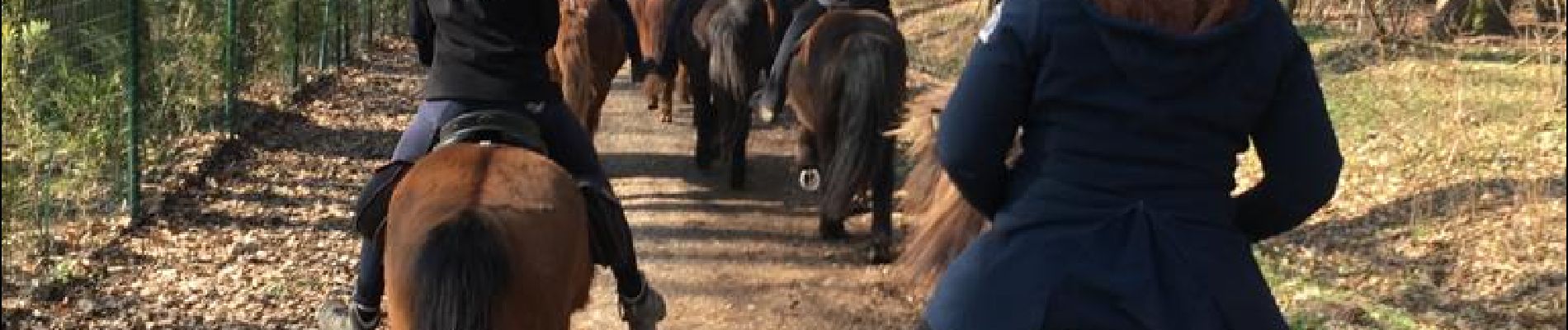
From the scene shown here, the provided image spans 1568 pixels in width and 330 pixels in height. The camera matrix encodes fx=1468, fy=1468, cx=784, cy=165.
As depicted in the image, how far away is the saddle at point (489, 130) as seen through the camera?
422 cm

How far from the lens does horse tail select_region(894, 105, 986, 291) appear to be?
4.20 meters

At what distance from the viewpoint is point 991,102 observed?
8.02 ft

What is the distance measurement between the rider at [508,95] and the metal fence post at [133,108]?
12.0ft

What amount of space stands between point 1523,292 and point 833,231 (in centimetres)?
343

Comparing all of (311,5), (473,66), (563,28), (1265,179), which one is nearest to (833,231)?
(563,28)

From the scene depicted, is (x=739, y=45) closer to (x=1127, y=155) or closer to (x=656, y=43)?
(x=656, y=43)

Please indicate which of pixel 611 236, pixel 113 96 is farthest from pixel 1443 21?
pixel 113 96

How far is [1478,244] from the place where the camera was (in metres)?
7.30

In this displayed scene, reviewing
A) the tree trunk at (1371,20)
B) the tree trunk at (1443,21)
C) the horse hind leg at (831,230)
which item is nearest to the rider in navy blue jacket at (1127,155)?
the tree trunk at (1371,20)

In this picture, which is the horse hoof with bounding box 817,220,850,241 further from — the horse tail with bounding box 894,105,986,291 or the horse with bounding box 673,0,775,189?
the horse tail with bounding box 894,105,986,291

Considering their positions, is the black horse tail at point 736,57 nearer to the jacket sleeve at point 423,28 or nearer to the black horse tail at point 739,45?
the black horse tail at point 739,45

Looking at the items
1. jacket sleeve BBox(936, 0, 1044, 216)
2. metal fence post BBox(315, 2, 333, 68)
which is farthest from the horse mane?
metal fence post BBox(315, 2, 333, 68)

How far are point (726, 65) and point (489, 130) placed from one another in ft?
16.7

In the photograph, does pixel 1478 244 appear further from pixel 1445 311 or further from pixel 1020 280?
pixel 1020 280
